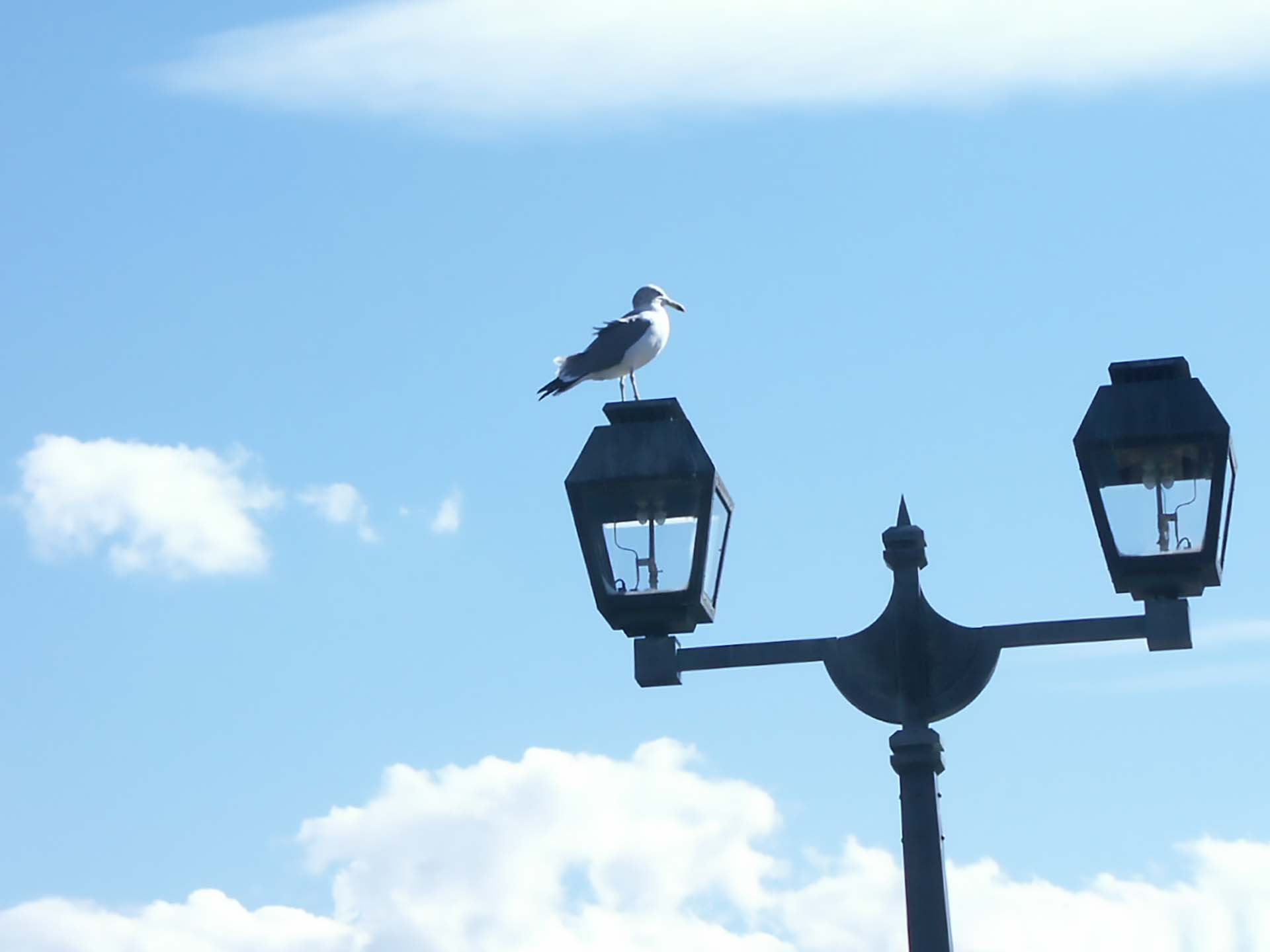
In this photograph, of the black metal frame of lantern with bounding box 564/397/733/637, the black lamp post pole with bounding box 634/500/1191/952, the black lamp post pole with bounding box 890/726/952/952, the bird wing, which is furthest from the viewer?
the bird wing

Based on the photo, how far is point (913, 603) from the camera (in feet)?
21.9

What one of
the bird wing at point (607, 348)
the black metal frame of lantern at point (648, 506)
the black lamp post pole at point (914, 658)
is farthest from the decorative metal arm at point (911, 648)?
the bird wing at point (607, 348)

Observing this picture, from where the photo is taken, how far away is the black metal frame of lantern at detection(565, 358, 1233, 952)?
6.41 metres

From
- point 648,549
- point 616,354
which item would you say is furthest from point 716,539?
point 616,354

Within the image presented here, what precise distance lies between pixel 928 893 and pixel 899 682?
72 centimetres

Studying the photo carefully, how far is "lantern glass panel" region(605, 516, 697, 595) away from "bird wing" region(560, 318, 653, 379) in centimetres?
753

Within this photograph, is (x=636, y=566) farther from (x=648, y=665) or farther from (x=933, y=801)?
(x=933, y=801)

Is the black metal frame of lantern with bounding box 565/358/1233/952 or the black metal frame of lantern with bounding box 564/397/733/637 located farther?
the black metal frame of lantern with bounding box 564/397/733/637

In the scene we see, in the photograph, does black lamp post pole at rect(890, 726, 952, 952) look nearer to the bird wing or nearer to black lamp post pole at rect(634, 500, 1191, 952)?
black lamp post pole at rect(634, 500, 1191, 952)

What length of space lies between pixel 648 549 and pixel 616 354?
758cm

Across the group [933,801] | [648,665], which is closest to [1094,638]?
[933,801]

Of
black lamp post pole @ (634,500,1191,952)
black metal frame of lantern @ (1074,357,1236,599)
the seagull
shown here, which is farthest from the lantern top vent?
the seagull

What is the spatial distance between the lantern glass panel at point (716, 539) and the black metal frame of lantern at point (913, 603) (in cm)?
3

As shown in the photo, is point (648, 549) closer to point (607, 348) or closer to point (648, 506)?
point (648, 506)
